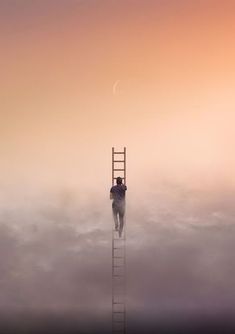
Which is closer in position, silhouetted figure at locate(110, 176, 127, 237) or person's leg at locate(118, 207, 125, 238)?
silhouetted figure at locate(110, 176, 127, 237)

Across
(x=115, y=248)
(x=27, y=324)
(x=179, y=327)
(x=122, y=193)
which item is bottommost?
(x=179, y=327)

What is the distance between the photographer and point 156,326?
201 ft

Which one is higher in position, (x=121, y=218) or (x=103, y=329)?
(x=121, y=218)

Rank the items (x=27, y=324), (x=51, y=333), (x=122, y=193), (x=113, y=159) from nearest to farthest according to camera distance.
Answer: (x=122, y=193) < (x=113, y=159) < (x=27, y=324) < (x=51, y=333)

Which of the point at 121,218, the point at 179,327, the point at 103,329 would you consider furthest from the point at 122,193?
the point at 179,327

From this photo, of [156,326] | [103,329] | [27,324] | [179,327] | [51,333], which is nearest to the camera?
[27,324]

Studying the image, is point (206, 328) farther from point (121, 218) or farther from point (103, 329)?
point (121, 218)

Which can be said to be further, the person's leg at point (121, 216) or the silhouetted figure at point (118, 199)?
the person's leg at point (121, 216)

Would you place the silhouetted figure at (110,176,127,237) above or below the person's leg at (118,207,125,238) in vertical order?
above

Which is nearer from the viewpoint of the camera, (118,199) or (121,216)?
(118,199)

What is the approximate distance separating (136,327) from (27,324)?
2218cm

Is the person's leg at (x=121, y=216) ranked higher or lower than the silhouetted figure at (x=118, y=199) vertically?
lower

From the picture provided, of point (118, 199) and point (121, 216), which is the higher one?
point (118, 199)

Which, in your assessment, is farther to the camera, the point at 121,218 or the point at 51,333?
the point at 51,333
